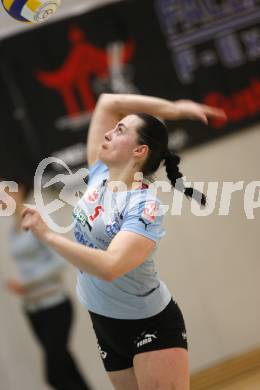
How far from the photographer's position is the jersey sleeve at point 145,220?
8.97 feet

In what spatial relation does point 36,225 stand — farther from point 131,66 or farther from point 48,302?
point 131,66

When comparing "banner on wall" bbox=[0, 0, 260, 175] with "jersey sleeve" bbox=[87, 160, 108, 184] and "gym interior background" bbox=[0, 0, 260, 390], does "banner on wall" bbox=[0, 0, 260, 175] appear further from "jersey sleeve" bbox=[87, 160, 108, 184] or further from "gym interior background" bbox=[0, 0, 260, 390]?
"jersey sleeve" bbox=[87, 160, 108, 184]

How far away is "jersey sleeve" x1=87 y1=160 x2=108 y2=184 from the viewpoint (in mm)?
3193

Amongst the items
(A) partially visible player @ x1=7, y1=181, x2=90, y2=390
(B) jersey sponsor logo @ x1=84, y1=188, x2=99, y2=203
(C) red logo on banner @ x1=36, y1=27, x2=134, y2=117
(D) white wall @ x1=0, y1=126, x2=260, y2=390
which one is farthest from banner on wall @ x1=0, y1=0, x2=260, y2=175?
(B) jersey sponsor logo @ x1=84, y1=188, x2=99, y2=203

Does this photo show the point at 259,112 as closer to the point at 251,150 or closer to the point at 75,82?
the point at 251,150

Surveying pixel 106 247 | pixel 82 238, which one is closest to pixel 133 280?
pixel 106 247

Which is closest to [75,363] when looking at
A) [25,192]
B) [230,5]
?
[25,192]

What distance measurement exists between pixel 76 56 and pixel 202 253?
1.86 metres

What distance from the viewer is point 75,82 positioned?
5.46 m

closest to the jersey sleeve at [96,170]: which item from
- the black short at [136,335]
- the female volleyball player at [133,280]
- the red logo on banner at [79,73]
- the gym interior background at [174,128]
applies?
the female volleyball player at [133,280]

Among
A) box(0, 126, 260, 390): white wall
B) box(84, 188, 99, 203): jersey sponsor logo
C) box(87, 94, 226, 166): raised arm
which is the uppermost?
box(87, 94, 226, 166): raised arm

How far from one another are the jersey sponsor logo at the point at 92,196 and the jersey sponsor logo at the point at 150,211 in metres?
0.28

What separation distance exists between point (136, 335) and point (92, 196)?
62 cm

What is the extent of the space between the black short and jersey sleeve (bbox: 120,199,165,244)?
1.27 feet
